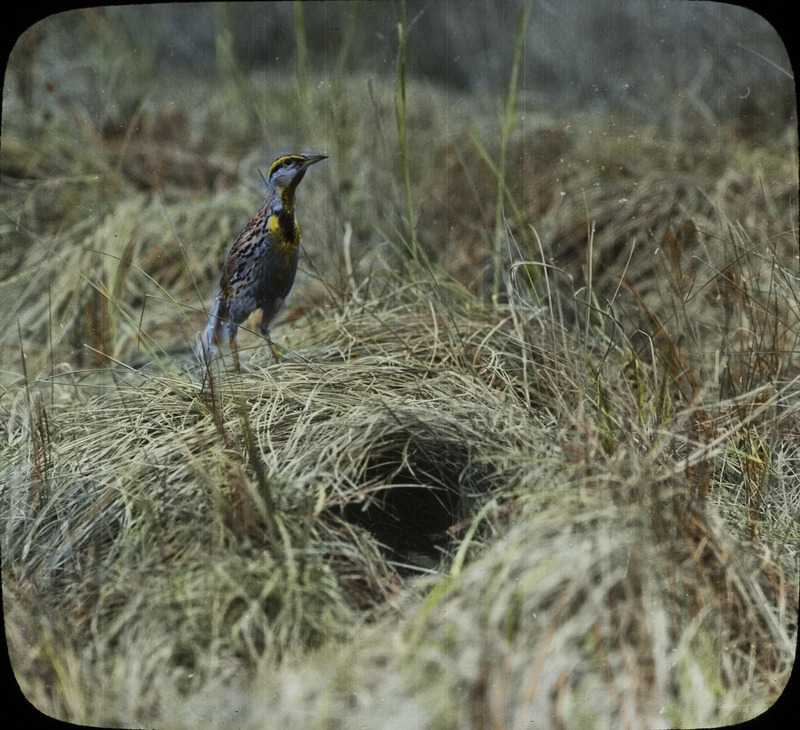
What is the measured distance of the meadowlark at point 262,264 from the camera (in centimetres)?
192

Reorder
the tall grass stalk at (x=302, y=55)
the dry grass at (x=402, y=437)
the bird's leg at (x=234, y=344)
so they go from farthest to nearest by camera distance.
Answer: the bird's leg at (x=234, y=344) < the tall grass stalk at (x=302, y=55) < the dry grass at (x=402, y=437)

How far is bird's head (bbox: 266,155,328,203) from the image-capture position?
6.19ft

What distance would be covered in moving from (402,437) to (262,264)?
483 mm

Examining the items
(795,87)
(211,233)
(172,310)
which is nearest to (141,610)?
(172,310)

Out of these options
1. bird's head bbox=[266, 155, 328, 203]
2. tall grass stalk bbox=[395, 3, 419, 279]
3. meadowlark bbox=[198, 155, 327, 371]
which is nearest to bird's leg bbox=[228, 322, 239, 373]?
meadowlark bbox=[198, 155, 327, 371]

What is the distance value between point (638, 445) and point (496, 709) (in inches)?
22.9

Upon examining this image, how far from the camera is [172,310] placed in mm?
1992

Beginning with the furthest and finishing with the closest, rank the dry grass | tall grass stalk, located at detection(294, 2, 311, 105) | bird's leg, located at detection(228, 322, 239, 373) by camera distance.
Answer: bird's leg, located at detection(228, 322, 239, 373), tall grass stalk, located at detection(294, 2, 311, 105), the dry grass

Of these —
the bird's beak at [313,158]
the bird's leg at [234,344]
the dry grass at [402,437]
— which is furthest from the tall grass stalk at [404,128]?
the bird's leg at [234,344]

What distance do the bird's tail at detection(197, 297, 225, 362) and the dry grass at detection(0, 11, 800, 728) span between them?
34 millimetres

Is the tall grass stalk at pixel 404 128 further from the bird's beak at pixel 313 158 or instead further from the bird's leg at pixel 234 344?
the bird's leg at pixel 234 344

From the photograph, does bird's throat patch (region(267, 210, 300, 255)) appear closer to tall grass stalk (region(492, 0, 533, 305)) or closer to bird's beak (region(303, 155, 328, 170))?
bird's beak (region(303, 155, 328, 170))

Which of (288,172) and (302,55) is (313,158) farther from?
(302,55)

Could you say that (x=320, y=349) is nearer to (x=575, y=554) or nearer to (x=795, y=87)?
(x=575, y=554)
